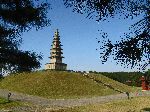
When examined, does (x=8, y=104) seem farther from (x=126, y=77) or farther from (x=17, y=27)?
(x=126, y=77)

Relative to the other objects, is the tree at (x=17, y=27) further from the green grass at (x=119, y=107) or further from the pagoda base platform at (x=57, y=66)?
the pagoda base platform at (x=57, y=66)

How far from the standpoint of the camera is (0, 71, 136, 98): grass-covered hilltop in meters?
29.8

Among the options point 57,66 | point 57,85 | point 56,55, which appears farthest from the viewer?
point 56,55

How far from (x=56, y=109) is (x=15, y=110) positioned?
2.39 meters

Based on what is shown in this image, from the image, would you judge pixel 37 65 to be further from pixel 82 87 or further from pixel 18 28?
pixel 82 87

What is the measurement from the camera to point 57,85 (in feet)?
106

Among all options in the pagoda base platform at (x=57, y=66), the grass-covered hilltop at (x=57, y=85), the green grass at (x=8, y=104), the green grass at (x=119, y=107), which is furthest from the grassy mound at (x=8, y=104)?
the pagoda base platform at (x=57, y=66)

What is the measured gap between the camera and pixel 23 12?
542 inches

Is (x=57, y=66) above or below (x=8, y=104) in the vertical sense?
above

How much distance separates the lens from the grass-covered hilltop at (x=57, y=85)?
29834mm

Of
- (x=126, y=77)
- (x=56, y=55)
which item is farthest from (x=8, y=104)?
(x=56, y=55)

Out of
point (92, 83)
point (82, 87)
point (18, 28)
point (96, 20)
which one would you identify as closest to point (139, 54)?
point (96, 20)

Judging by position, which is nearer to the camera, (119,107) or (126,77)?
(119,107)

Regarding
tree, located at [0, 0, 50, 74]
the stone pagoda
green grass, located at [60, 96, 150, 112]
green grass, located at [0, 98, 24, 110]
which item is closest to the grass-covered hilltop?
green grass, located at [0, 98, 24, 110]
